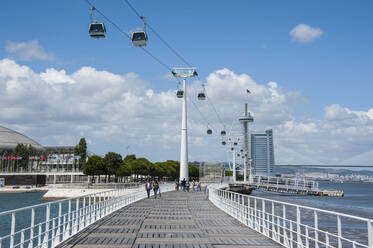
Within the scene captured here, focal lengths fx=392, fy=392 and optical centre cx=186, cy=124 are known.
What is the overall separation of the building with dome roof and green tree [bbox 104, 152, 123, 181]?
3778 inches

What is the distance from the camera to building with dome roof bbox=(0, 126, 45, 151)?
175413 millimetres

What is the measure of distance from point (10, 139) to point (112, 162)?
109m

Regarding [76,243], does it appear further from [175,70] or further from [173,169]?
[173,169]

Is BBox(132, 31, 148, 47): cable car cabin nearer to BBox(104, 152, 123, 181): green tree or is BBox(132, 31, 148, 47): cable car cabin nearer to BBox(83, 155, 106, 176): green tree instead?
BBox(83, 155, 106, 176): green tree

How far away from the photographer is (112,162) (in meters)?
94.8

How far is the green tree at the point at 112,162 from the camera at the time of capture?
3713 inches

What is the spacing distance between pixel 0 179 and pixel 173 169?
55.6 m

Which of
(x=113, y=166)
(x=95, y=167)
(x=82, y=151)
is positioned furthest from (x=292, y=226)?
(x=82, y=151)

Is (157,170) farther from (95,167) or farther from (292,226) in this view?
(292,226)

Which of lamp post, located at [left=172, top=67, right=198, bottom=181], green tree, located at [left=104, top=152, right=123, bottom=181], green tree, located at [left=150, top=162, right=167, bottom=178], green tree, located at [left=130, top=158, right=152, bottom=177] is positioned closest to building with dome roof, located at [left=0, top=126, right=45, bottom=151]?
green tree, located at [left=150, top=162, right=167, bottom=178]

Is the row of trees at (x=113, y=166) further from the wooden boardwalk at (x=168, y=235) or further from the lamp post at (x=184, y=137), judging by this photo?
the wooden boardwalk at (x=168, y=235)

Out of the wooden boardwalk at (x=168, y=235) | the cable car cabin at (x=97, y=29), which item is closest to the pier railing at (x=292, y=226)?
the wooden boardwalk at (x=168, y=235)

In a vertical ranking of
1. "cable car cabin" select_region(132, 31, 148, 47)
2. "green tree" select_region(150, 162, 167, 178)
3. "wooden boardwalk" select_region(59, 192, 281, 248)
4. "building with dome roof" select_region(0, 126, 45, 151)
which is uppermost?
"building with dome roof" select_region(0, 126, 45, 151)

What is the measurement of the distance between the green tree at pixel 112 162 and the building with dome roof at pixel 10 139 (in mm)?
95964
